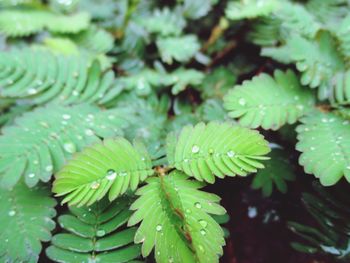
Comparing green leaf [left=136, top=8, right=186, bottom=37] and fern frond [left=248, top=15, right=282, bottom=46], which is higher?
green leaf [left=136, top=8, right=186, bottom=37]

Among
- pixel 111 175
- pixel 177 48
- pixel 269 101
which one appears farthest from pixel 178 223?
pixel 177 48

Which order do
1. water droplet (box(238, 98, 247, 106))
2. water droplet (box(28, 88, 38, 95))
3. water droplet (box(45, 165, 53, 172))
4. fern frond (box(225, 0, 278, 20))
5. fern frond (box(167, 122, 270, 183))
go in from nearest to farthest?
fern frond (box(167, 122, 270, 183)) → water droplet (box(45, 165, 53, 172)) → water droplet (box(238, 98, 247, 106)) → water droplet (box(28, 88, 38, 95)) → fern frond (box(225, 0, 278, 20))

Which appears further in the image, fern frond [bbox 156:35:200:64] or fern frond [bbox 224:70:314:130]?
fern frond [bbox 156:35:200:64]

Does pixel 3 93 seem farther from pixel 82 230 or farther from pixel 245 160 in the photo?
pixel 245 160

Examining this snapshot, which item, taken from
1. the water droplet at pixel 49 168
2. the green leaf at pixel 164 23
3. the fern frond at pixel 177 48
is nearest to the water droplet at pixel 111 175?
the water droplet at pixel 49 168

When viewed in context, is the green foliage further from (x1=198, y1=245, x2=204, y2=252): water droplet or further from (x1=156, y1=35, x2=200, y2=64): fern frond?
(x1=156, y1=35, x2=200, y2=64): fern frond

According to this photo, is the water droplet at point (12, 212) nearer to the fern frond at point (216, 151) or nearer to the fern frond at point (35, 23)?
the fern frond at point (216, 151)

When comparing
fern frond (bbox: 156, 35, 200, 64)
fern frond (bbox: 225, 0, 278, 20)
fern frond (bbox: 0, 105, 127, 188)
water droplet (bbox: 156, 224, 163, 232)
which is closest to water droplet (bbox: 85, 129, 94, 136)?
fern frond (bbox: 0, 105, 127, 188)

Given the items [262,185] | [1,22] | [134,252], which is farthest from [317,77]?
[1,22]
